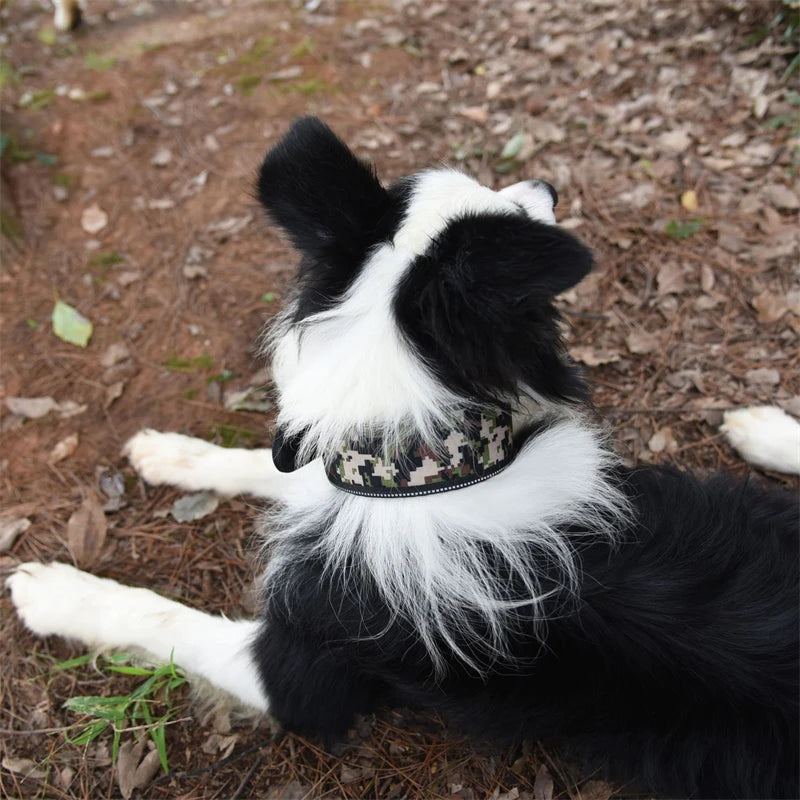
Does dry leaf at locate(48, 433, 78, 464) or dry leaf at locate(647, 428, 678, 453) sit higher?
dry leaf at locate(647, 428, 678, 453)

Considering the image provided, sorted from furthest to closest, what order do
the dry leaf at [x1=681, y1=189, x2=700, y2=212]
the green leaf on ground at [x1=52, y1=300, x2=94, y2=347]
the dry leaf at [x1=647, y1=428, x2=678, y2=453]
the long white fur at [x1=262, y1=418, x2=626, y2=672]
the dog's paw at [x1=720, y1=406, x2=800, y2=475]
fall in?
1. the dry leaf at [x1=681, y1=189, x2=700, y2=212]
2. the green leaf on ground at [x1=52, y1=300, x2=94, y2=347]
3. the dry leaf at [x1=647, y1=428, x2=678, y2=453]
4. the dog's paw at [x1=720, y1=406, x2=800, y2=475]
5. the long white fur at [x1=262, y1=418, x2=626, y2=672]

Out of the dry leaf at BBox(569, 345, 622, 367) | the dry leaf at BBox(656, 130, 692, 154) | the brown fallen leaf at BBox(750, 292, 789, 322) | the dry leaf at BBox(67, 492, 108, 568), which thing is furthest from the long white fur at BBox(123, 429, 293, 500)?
the dry leaf at BBox(656, 130, 692, 154)

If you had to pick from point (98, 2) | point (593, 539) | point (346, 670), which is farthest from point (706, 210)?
point (98, 2)

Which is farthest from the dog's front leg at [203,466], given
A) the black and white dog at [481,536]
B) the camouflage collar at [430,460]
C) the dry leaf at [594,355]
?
the dry leaf at [594,355]

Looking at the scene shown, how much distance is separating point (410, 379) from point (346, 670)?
0.99 metres

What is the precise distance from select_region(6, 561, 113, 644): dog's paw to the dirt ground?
9 cm

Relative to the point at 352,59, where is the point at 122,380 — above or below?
below

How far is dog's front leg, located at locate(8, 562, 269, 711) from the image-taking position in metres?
2.08

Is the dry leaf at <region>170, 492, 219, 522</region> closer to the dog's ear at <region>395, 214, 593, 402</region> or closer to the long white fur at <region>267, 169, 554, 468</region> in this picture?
the long white fur at <region>267, 169, 554, 468</region>

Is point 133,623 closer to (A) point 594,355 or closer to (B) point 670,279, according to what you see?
(A) point 594,355

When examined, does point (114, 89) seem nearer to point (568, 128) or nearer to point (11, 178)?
point (11, 178)

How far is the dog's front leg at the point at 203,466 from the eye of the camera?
2609 millimetres

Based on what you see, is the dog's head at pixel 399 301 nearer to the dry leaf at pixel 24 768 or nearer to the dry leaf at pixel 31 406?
the dry leaf at pixel 24 768

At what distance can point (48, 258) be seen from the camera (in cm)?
A: 351
